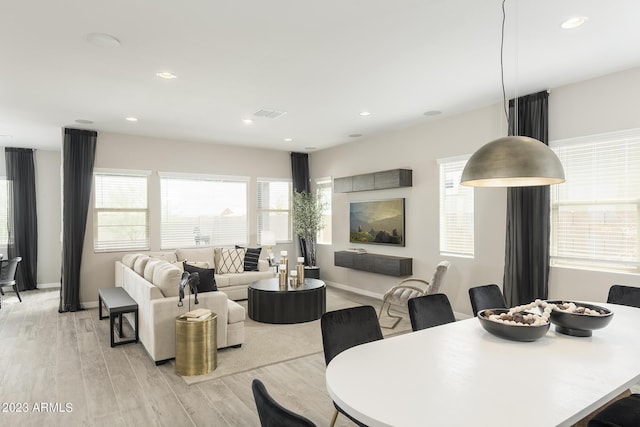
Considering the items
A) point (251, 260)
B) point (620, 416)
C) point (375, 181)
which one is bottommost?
point (620, 416)

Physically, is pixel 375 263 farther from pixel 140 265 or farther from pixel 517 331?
pixel 517 331

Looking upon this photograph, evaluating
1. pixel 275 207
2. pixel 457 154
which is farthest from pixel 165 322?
pixel 275 207

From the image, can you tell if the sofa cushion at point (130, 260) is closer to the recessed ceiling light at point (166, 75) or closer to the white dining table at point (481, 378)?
the recessed ceiling light at point (166, 75)

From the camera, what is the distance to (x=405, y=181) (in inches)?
235

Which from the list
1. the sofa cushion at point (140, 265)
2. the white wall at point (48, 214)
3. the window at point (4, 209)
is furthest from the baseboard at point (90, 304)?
the window at point (4, 209)

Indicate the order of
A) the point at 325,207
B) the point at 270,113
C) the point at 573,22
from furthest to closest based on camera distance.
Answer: the point at 325,207, the point at 270,113, the point at 573,22

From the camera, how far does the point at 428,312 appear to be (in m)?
2.66

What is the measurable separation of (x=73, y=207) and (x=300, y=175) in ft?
14.0

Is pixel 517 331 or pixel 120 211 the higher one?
pixel 120 211

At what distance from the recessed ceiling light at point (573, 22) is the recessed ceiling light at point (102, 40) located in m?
3.43

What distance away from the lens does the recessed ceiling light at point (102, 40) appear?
9.70 feet

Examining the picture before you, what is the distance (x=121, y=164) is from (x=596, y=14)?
6.58 meters

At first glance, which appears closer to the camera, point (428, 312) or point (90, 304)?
point (428, 312)

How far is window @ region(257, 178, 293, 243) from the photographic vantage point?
8.03 m
